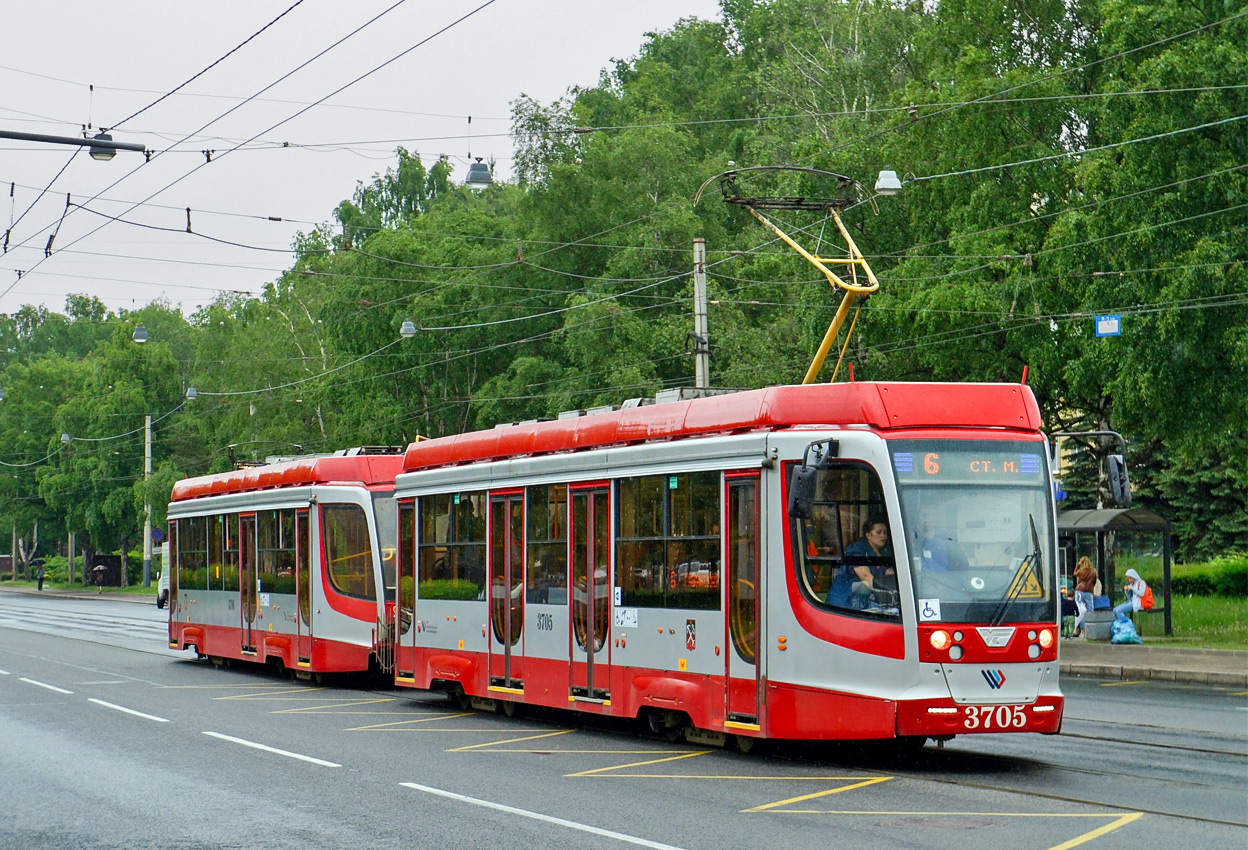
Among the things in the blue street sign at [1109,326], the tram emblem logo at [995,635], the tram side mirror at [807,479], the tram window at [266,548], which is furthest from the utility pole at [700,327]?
the tram emblem logo at [995,635]

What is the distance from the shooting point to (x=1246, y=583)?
152ft

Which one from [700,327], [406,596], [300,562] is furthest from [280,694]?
[700,327]

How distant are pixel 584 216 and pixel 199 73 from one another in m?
32.6

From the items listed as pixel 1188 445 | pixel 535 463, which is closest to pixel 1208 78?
pixel 1188 445

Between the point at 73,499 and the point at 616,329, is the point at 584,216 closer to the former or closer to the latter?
the point at 616,329

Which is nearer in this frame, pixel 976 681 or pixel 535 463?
pixel 976 681

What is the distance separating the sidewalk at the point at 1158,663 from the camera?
22406mm

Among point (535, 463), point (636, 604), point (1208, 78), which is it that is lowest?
point (636, 604)

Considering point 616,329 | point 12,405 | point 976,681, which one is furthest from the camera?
point 12,405

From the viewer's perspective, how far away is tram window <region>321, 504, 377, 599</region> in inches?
883

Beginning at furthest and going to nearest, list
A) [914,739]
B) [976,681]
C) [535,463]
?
[535,463]
[914,739]
[976,681]

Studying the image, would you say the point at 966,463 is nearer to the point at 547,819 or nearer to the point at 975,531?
the point at 975,531

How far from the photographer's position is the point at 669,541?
14.7 meters

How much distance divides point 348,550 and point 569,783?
36.8 feet
